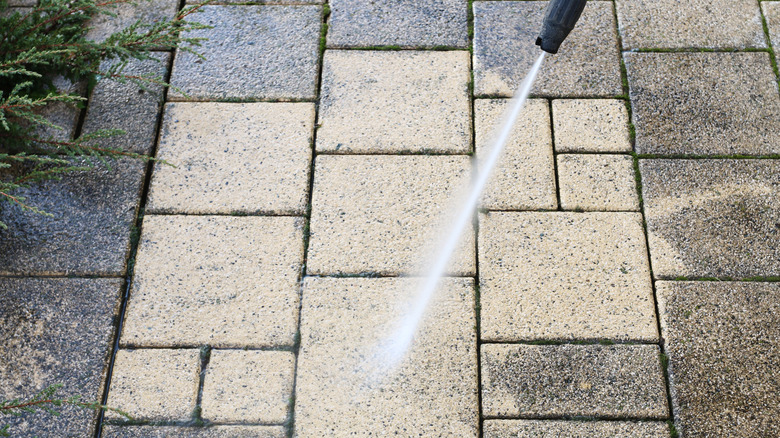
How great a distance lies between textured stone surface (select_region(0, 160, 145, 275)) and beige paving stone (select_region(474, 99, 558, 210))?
128 centimetres

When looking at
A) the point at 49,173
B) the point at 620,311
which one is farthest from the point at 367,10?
the point at 620,311

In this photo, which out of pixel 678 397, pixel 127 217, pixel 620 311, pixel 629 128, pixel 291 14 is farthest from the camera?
pixel 291 14

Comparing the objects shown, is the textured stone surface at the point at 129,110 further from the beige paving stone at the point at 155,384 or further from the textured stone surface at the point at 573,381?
the textured stone surface at the point at 573,381

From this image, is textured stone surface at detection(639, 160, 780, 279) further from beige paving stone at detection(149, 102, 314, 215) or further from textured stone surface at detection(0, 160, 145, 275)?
textured stone surface at detection(0, 160, 145, 275)

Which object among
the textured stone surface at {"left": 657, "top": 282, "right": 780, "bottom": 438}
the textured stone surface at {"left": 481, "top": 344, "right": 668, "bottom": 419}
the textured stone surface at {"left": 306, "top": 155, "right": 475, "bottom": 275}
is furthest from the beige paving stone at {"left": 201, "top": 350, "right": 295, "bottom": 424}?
the textured stone surface at {"left": 657, "top": 282, "right": 780, "bottom": 438}

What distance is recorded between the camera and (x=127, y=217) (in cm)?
221

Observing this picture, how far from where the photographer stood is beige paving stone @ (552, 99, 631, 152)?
2334mm

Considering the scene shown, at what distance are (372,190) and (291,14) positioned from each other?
0.94 meters

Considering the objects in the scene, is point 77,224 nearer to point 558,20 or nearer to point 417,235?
point 417,235

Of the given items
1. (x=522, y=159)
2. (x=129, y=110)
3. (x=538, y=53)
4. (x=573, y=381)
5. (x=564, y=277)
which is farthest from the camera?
(x=538, y=53)

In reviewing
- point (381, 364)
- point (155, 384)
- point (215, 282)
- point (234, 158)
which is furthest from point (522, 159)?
point (155, 384)

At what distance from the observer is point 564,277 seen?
209cm

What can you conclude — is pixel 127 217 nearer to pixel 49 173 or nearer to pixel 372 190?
pixel 49 173

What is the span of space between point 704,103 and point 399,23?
4.09 feet
